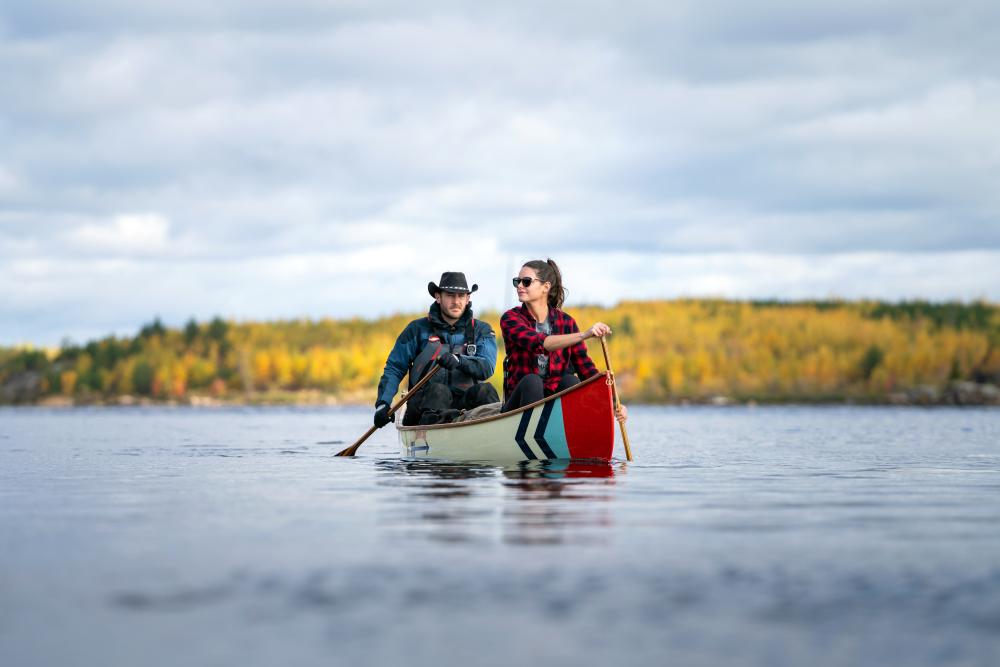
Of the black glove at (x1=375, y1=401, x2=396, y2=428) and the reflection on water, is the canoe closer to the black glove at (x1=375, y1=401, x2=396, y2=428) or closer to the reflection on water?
the reflection on water

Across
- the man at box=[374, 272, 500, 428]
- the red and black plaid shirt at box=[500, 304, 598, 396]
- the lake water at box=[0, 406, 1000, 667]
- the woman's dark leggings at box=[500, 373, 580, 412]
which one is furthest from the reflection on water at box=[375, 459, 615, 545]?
the man at box=[374, 272, 500, 428]

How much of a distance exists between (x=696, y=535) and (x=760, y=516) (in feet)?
4.80

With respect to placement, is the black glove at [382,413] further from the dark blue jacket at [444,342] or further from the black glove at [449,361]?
the black glove at [449,361]

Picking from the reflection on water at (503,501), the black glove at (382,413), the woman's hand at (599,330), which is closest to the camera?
the reflection on water at (503,501)

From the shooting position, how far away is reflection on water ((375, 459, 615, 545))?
9016 mm

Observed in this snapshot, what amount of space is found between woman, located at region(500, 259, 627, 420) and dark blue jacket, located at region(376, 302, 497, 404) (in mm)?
949

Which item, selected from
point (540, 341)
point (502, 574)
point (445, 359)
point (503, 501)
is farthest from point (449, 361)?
point (502, 574)

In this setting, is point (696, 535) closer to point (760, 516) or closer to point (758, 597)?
point (760, 516)

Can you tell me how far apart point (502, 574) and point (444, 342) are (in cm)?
1059

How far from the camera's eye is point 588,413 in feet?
51.2

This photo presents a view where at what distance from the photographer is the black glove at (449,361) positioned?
17234 mm

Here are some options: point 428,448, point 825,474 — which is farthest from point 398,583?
point 428,448

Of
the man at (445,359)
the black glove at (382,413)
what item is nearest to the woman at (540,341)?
the man at (445,359)

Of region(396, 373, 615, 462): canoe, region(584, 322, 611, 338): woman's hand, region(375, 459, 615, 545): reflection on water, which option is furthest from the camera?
region(396, 373, 615, 462): canoe
